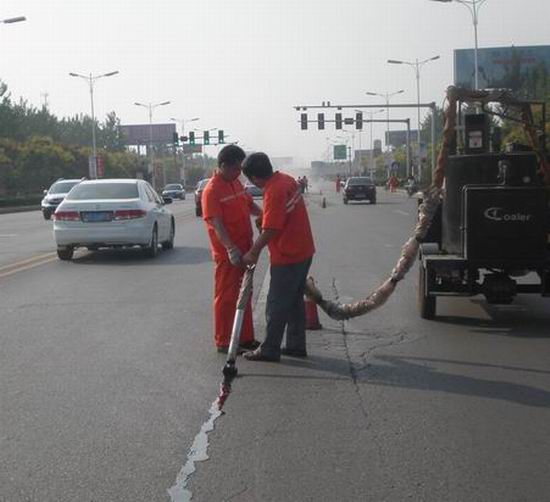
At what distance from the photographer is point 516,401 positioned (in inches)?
261

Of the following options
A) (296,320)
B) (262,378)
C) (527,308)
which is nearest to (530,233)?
(527,308)

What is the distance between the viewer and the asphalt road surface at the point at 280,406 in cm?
501

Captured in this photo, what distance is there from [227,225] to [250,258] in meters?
0.63

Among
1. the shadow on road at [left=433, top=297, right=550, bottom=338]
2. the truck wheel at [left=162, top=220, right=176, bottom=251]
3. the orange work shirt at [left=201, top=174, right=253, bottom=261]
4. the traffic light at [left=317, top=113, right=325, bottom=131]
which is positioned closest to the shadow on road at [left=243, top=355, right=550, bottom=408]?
the orange work shirt at [left=201, top=174, right=253, bottom=261]

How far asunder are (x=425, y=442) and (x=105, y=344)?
4233 mm

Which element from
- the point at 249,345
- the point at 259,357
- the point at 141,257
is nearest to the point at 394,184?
the point at 141,257

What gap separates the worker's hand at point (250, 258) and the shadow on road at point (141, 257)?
9.19 m

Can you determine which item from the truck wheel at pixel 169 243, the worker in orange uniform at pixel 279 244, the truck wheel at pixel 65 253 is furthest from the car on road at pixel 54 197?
the worker in orange uniform at pixel 279 244

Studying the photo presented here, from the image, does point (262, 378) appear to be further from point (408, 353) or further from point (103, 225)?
point (103, 225)

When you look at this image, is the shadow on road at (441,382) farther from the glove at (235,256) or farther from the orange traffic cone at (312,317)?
the orange traffic cone at (312,317)

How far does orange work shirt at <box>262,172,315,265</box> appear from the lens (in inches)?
302

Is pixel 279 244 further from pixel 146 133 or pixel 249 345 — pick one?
pixel 146 133

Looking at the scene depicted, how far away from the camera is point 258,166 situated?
7762mm

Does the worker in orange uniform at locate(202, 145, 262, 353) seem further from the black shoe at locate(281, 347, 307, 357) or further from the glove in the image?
the black shoe at locate(281, 347, 307, 357)
